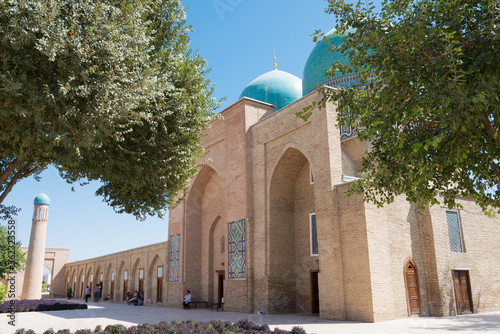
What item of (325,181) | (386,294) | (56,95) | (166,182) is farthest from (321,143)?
(56,95)

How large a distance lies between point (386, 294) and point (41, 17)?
1054 centimetres

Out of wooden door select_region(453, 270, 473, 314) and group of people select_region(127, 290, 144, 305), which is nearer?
wooden door select_region(453, 270, 473, 314)

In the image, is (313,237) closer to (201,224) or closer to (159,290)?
(201,224)

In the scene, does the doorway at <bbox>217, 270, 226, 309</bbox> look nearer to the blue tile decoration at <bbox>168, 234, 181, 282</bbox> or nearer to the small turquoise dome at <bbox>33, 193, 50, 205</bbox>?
the blue tile decoration at <bbox>168, 234, 181, 282</bbox>

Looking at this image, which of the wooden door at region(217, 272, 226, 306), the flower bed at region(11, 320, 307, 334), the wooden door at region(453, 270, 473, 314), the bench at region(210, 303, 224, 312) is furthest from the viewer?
the wooden door at region(217, 272, 226, 306)

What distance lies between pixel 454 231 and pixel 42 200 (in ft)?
95.8

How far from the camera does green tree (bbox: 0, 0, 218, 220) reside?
581cm

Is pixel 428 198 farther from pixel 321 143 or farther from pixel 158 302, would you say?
pixel 158 302

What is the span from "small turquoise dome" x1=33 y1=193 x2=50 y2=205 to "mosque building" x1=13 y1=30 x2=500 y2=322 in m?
16.4

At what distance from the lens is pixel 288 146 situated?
48.2ft

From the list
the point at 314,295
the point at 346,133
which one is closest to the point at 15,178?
the point at 314,295

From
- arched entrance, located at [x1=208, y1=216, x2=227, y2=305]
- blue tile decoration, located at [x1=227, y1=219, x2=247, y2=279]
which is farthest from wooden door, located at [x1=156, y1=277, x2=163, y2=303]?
blue tile decoration, located at [x1=227, y1=219, x2=247, y2=279]

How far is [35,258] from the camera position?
29094mm

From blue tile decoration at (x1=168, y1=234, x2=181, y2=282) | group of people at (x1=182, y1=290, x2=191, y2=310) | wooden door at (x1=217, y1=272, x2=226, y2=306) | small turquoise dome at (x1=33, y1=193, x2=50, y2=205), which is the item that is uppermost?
small turquoise dome at (x1=33, y1=193, x2=50, y2=205)
